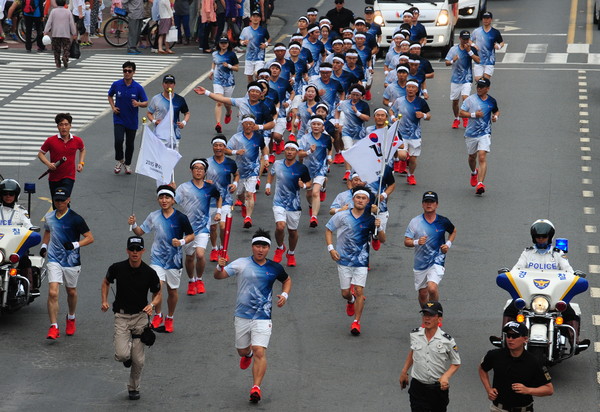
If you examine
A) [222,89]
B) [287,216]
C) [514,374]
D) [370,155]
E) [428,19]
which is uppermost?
[428,19]

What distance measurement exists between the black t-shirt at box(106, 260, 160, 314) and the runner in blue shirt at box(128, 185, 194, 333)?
1.65 metres

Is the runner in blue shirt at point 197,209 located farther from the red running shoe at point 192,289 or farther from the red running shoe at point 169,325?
the red running shoe at point 169,325

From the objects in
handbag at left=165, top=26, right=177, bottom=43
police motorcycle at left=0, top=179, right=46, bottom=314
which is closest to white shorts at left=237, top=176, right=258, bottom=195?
police motorcycle at left=0, top=179, right=46, bottom=314

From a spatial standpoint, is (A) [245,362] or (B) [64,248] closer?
(A) [245,362]

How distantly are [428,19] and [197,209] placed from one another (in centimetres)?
1809

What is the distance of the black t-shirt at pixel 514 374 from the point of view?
36.0ft

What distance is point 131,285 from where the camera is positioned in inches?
524

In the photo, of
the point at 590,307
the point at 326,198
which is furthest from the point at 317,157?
the point at 590,307

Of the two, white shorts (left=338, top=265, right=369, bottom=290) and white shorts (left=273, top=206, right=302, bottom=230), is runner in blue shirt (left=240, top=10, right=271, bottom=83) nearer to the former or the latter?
white shorts (left=273, top=206, right=302, bottom=230)

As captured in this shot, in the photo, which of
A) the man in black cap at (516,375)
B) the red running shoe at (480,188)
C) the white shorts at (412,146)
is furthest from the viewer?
the white shorts at (412,146)

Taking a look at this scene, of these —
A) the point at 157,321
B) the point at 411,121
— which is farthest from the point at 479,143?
the point at 157,321

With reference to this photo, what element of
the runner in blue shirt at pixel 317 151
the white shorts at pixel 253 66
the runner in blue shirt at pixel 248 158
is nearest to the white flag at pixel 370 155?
the runner in blue shirt at pixel 317 151

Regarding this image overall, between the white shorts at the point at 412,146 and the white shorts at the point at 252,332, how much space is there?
9.19 meters

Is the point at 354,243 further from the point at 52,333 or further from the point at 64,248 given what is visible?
the point at 52,333
